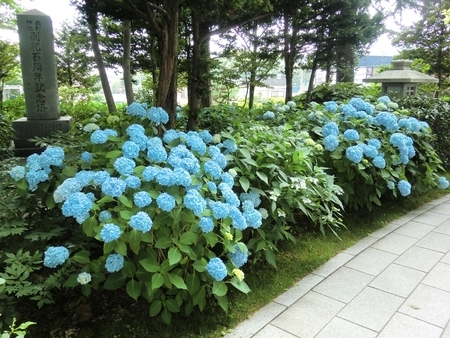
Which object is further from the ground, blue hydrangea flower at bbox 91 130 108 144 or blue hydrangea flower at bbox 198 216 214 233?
blue hydrangea flower at bbox 91 130 108 144

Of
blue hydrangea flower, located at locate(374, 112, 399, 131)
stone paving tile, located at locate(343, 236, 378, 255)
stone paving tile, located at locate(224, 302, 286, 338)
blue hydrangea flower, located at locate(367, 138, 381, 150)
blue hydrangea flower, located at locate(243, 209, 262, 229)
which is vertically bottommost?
stone paving tile, located at locate(224, 302, 286, 338)

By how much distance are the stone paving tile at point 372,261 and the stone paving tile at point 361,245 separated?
0.15 ft

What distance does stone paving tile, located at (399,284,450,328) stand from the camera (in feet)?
6.85

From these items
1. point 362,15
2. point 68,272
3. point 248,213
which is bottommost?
point 68,272

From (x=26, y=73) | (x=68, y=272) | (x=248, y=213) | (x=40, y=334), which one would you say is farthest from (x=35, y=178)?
(x=26, y=73)

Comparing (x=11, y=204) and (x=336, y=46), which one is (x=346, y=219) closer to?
(x=11, y=204)

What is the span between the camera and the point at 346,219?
11.9ft

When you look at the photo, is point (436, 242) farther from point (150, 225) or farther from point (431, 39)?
point (431, 39)

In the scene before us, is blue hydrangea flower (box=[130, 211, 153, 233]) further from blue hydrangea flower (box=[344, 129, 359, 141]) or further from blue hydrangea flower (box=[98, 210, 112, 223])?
blue hydrangea flower (box=[344, 129, 359, 141])

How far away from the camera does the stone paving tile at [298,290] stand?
227cm

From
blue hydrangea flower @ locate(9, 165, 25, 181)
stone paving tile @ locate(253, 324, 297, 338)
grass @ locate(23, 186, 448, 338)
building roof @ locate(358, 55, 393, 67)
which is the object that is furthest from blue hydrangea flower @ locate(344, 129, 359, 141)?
building roof @ locate(358, 55, 393, 67)

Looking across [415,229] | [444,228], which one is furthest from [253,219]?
[444,228]

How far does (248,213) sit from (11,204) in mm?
1488

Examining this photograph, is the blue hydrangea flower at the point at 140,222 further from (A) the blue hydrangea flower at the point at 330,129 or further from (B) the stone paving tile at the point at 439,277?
(A) the blue hydrangea flower at the point at 330,129
